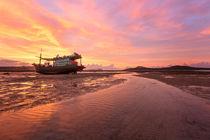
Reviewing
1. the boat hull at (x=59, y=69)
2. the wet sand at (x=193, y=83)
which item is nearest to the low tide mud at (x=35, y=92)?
the wet sand at (x=193, y=83)

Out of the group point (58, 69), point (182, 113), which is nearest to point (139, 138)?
point (182, 113)

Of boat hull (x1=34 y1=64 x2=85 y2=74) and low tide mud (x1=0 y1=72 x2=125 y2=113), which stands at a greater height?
boat hull (x1=34 y1=64 x2=85 y2=74)

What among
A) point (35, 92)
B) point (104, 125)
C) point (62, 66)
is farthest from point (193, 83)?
point (62, 66)

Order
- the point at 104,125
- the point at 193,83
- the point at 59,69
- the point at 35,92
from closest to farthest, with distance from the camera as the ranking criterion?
the point at 104,125 → the point at 35,92 → the point at 193,83 → the point at 59,69

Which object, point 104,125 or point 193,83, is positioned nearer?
point 104,125

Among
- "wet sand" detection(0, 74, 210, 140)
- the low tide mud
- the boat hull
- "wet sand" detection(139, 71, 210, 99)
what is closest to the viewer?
"wet sand" detection(0, 74, 210, 140)

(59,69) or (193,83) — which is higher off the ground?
(59,69)

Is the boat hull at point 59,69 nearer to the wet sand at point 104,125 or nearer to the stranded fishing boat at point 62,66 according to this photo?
the stranded fishing boat at point 62,66

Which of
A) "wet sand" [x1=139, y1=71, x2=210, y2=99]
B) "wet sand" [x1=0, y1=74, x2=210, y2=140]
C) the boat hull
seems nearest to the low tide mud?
"wet sand" [x1=0, y1=74, x2=210, y2=140]

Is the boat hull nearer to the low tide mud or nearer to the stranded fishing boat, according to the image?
the stranded fishing boat

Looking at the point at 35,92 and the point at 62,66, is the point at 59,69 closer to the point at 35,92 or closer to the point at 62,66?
the point at 62,66

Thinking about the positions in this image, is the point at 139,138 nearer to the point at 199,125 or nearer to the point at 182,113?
the point at 199,125

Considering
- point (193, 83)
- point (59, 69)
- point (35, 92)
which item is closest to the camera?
point (35, 92)

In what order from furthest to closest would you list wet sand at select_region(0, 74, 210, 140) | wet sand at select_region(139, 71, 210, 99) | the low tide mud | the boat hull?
the boat hull, wet sand at select_region(139, 71, 210, 99), the low tide mud, wet sand at select_region(0, 74, 210, 140)
